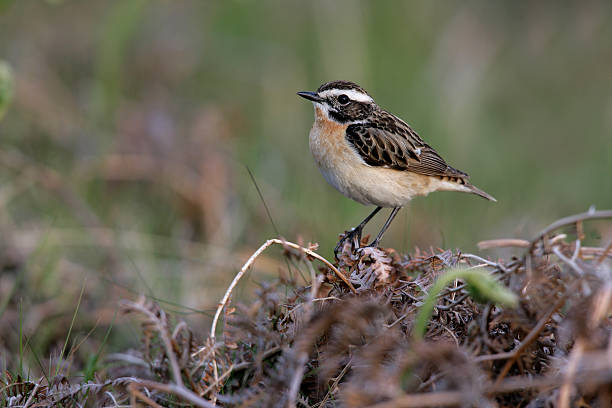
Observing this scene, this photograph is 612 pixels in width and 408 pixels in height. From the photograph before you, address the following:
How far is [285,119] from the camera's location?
11383mm

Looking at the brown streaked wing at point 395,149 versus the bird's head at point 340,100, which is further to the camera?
the bird's head at point 340,100

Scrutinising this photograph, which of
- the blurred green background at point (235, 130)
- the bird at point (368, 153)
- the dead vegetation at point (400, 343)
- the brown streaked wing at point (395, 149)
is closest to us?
the dead vegetation at point (400, 343)

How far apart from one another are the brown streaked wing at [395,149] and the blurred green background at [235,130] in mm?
614

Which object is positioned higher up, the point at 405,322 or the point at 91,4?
the point at 91,4

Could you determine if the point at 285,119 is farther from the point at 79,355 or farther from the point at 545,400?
the point at 545,400

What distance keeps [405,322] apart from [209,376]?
3.31ft

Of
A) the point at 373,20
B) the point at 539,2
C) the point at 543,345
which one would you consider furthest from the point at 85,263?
the point at 539,2

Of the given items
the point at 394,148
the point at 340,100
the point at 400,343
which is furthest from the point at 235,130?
the point at 400,343

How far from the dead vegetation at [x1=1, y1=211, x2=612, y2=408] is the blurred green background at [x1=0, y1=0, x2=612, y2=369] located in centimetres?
122

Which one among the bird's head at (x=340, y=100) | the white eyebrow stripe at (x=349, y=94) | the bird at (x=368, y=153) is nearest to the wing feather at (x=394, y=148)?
the bird at (x=368, y=153)

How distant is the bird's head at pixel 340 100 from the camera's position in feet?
21.0

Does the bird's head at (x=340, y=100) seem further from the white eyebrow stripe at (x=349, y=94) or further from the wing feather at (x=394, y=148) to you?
the wing feather at (x=394, y=148)

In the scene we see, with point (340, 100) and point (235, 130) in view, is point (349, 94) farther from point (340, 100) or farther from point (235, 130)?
point (235, 130)

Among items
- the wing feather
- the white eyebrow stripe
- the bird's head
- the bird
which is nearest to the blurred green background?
the bird
